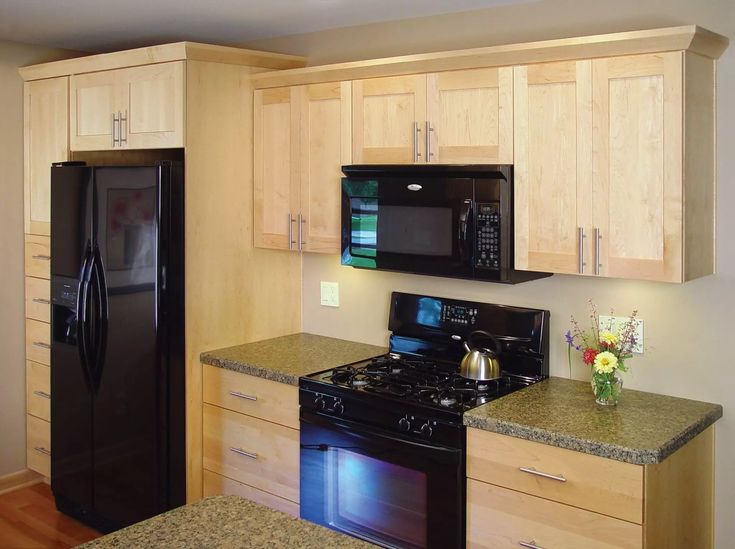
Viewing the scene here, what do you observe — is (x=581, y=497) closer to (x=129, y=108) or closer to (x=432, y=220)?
(x=432, y=220)

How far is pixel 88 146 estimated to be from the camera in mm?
3852

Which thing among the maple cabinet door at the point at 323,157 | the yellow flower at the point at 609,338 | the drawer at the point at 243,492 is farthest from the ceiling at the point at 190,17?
the drawer at the point at 243,492

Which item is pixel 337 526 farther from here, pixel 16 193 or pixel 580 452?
pixel 16 193

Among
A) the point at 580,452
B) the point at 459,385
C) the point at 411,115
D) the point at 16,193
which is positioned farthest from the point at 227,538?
the point at 16,193

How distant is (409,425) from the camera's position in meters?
2.79

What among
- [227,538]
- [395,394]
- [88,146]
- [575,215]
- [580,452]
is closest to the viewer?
[227,538]

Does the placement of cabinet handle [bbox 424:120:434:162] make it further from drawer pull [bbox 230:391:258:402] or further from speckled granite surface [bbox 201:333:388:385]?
drawer pull [bbox 230:391:258:402]

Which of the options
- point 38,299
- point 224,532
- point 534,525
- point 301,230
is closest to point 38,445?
point 38,299

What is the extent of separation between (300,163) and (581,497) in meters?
1.81

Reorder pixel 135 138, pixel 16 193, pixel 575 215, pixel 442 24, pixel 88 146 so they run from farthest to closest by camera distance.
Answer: pixel 16 193, pixel 88 146, pixel 135 138, pixel 442 24, pixel 575 215

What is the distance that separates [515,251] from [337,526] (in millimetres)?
1224

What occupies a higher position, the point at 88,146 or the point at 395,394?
the point at 88,146

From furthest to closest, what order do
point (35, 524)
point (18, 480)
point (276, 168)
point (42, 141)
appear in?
1. point (18, 480)
2. point (42, 141)
3. point (35, 524)
4. point (276, 168)

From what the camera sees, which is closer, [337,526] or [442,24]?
[337,526]
